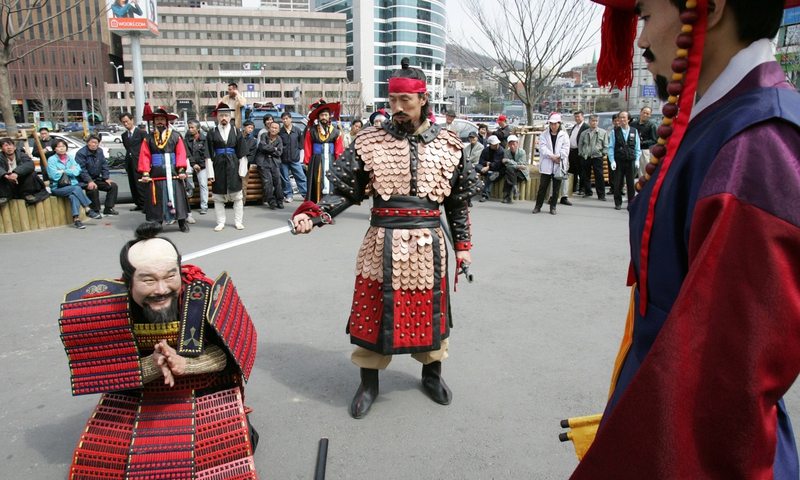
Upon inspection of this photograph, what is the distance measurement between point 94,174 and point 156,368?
833cm

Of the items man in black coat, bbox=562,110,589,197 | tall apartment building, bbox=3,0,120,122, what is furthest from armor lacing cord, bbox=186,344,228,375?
tall apartment building, bbox=3,0,120,122

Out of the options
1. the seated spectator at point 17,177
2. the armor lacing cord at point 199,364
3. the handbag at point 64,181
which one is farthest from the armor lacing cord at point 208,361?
the handbag at point 64,181

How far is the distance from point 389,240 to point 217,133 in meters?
6.69

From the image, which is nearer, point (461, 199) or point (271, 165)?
point (461, 199)

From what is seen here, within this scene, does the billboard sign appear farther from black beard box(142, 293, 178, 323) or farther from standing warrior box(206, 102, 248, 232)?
black beard box(142, 293, 178, 323)

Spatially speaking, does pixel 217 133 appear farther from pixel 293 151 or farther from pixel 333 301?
pixel 333 301

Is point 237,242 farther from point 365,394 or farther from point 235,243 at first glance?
point 365,394

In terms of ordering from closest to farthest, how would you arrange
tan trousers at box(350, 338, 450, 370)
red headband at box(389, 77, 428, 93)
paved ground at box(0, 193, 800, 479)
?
paved ground at box(0, 193, 800, 479)
red headband at box(389, 77, 428, 93)
tan trousers at box(350, 338, 450, 370)

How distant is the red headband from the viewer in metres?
3.00

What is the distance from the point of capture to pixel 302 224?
2.93m

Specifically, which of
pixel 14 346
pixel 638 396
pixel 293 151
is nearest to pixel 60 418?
pixel 14 346

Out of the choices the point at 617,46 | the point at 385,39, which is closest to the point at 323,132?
the point at 617,46

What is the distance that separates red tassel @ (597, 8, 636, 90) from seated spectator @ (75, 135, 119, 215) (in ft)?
31.1

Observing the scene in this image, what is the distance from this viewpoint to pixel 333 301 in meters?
5.16
